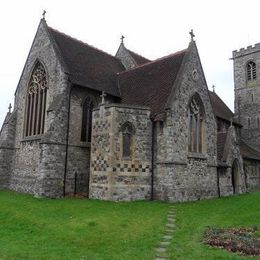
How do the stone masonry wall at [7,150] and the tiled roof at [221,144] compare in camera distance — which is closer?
the stone masonry wall at [7,150]

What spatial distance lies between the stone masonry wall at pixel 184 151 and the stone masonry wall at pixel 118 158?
0.91m

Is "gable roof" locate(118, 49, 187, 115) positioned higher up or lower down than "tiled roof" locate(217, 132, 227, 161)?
higher up

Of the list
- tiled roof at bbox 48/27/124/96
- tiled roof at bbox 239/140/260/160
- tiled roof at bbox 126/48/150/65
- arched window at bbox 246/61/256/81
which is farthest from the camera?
arched window at bbox 246/61/256/81

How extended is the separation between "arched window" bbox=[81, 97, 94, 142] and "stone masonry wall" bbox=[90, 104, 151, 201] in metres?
2.15

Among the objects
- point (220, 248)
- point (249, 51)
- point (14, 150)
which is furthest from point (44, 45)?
point (249, 51)

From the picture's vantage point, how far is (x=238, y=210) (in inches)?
681

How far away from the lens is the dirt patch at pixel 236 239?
9689 mm

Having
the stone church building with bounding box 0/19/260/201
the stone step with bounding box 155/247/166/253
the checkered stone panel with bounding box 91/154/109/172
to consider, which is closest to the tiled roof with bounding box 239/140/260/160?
the stone church building with bounding box 0/19/260/201

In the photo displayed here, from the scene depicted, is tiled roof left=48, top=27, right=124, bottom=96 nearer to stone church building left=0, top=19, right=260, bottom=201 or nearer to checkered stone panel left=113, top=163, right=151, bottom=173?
stone church building left=0, top=19, right=260, bottom=201

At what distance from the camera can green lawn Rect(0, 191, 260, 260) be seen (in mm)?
9492

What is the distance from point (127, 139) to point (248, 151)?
2048 cm

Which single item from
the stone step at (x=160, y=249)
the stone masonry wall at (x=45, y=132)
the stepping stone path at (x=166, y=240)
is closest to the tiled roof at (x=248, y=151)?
the stone masonry wall at (x=45, y=132)

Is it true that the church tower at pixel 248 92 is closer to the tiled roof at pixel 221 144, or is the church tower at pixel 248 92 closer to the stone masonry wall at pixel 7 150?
the tiled roof at pixel 221 144

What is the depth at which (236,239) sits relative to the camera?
10.9 m
